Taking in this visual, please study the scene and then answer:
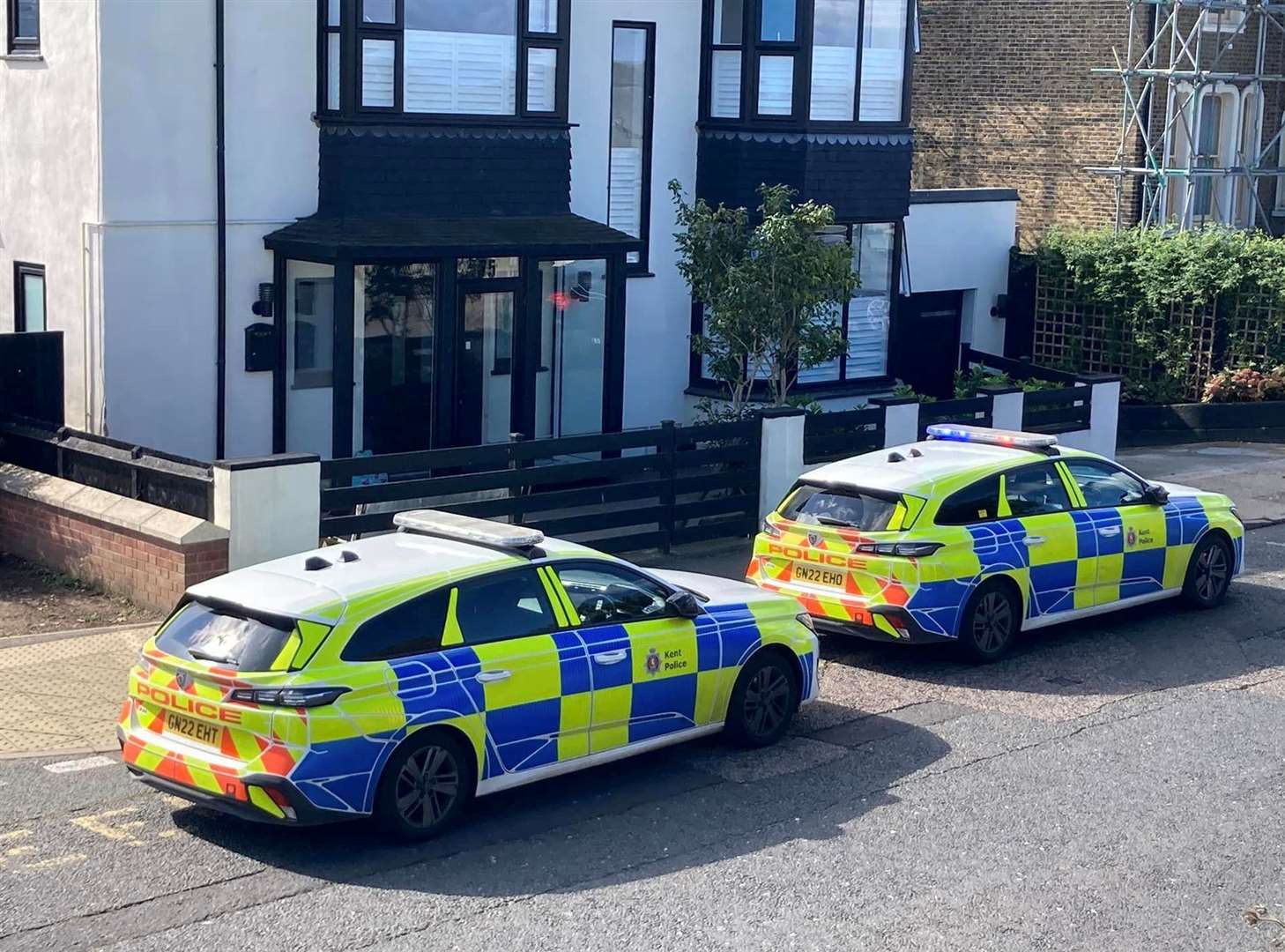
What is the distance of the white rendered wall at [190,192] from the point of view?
15.5 metres

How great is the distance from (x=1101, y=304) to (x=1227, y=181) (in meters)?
5.92

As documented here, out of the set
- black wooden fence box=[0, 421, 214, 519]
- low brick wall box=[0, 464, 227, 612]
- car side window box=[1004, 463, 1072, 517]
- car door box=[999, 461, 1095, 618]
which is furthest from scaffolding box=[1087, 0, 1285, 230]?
low brick wall box=[0, 464, 227, 612]

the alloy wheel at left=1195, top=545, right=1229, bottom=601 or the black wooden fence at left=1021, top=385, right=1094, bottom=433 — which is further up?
the black wooden fence at left=1021, top=385, right=1094, bottom=433

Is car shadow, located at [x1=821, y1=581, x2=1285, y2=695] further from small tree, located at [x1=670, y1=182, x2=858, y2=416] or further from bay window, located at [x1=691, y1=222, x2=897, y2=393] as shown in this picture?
bay window, located at [x1=691, y1=222, x2=897, y2=393]

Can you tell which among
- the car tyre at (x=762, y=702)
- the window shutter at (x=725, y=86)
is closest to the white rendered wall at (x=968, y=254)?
the window shutter at (x=725, y=86)

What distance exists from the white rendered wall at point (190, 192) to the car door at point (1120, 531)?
792cm

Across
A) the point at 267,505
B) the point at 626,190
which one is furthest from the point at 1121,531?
the point at 626,190

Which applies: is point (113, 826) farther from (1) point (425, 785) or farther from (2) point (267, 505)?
(2) point (267, 505)

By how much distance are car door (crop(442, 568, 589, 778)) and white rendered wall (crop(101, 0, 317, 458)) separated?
801cm

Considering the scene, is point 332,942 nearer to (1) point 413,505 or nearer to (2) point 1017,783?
(2) point 1017,783

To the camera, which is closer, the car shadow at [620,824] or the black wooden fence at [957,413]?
the car shadow at [620,824]

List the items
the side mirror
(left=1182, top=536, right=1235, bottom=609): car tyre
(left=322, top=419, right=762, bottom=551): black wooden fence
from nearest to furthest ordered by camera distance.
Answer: the side mirror → (left=322, top=419, right=762, bottom=551): black wooden fence → (left=1182, top=536, right=1235, bottom=609): car tyre

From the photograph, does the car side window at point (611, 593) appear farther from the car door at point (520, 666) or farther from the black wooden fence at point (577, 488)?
the black wooden fence at point (577, 488)

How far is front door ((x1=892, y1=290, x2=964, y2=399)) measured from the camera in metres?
23.0
